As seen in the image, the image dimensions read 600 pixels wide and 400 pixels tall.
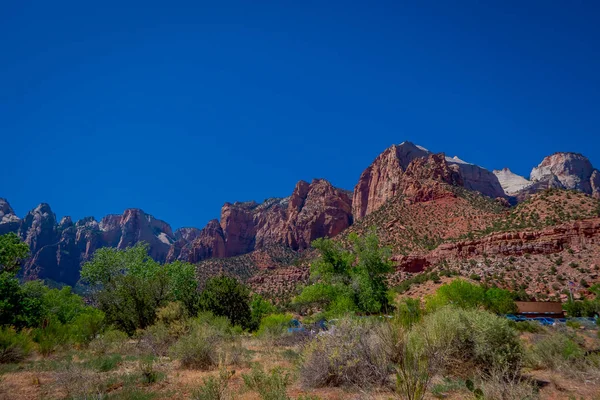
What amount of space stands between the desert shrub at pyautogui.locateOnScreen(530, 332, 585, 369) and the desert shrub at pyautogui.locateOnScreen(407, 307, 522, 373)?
234cm

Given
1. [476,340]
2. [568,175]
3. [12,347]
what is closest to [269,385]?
[476,340]

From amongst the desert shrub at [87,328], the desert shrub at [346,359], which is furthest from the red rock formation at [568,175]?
the desert shrub at [346,359]

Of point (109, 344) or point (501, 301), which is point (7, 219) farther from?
point (501, 301)

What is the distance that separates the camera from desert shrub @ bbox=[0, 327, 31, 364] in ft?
38.1

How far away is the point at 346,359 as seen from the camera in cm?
820

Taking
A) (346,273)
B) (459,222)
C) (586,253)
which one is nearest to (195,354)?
(346,273)

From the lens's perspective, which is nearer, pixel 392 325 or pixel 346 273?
pixel 392 325

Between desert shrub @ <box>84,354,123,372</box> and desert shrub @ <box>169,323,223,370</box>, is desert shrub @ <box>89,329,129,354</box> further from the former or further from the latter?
desert shrub @ <box>169,323,223,370</box>

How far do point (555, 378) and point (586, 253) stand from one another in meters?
44.6

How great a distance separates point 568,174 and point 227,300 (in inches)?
6739

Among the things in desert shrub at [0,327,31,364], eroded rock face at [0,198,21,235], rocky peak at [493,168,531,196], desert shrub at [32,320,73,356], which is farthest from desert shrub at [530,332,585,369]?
eroded rock face at [0,198,21,235]

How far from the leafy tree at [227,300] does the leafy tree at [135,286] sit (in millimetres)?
1086

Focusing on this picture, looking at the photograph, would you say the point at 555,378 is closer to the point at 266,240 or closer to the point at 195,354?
the point at 195,354

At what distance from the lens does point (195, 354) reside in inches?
442
